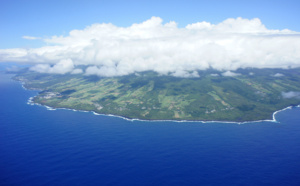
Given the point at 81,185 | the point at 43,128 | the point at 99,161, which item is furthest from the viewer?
the point at 43,128

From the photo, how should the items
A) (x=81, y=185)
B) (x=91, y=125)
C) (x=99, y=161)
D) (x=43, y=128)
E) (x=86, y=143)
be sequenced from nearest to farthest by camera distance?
(x=81, y=185), (x=99, y=161), (x=86, y=143), (x=43, y=128), (x=91, y=125)

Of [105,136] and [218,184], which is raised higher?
[105,136]

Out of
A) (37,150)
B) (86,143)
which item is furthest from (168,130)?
(37,150)

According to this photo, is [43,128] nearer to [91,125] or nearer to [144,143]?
[91,125]

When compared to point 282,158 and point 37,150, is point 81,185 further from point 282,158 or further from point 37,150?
point 282,158

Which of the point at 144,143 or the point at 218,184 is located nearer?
the point at 218,184

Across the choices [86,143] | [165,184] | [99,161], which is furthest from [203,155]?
[86,143]
